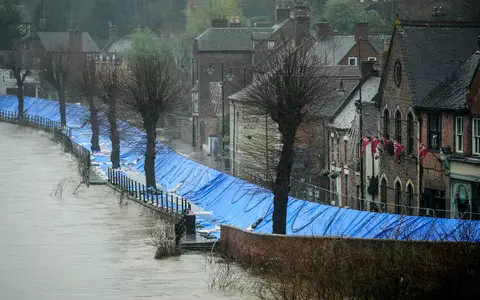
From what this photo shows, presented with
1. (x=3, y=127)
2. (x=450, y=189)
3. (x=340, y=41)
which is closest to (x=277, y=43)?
(x=340, y=41)

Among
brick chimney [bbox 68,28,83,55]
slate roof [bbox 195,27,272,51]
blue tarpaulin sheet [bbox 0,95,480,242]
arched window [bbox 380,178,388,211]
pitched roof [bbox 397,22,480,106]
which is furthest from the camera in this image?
brick chimney [bbox 68,28,83,55]

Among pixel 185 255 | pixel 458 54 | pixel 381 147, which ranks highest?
pixel 458 54

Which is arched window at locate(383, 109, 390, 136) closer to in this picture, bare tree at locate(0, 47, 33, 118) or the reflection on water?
the reflection on water

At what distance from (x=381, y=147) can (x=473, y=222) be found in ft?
57.0

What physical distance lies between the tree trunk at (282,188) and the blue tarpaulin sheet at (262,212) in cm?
130

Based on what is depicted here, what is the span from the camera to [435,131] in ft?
190

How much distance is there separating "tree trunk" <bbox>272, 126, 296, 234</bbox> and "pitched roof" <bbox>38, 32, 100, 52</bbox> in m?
115

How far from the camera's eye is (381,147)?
6316 cm

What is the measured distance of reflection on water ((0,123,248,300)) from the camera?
166 ft

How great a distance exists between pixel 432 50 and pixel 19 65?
306 ft

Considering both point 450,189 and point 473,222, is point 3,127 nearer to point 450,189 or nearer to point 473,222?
point 450,189

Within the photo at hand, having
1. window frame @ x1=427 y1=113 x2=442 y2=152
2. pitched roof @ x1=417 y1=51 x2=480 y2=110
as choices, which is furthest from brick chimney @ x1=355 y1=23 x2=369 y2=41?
window frame @ x1=427 y1=113 x2=442 y2=152

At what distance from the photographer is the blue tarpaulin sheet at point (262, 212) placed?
46.6 m

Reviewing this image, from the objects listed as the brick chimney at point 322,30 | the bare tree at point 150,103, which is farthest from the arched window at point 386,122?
the brick chimney at point 322,30
